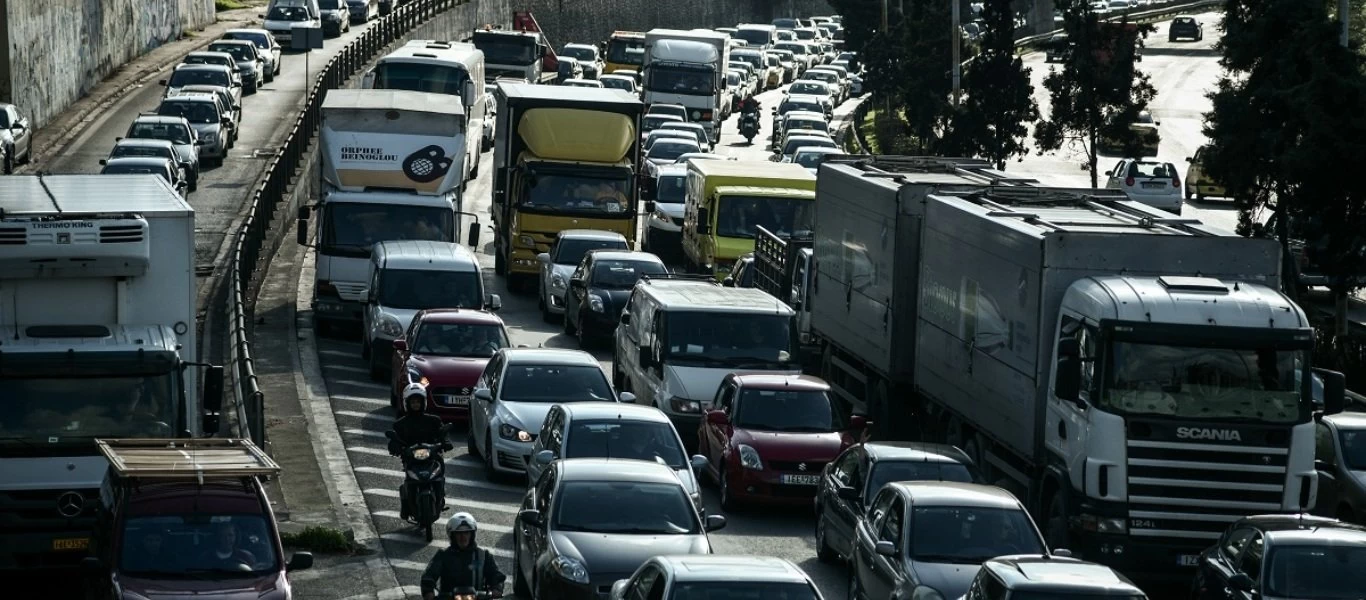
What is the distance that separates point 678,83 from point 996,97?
22.3 metres

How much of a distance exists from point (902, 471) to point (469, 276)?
511 inches

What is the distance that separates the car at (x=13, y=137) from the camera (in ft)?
161

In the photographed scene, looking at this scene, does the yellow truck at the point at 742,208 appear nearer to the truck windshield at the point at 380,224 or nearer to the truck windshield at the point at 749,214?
the truck windshield at the point at 749,214

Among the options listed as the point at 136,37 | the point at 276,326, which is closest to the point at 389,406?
the point at 276,326

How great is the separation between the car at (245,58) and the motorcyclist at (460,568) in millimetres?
53551

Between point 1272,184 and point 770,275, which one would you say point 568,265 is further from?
point 1272,184

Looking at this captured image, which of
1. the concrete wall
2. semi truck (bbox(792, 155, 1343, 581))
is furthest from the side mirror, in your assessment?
the concrete wall

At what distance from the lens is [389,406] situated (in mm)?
30047

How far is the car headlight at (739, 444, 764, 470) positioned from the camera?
78.3 feet

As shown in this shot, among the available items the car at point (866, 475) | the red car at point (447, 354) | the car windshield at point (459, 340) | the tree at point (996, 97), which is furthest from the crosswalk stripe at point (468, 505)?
the tree at point (996, 97)

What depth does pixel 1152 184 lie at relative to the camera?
180ft

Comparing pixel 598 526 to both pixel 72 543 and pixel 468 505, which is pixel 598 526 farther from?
pixel 468 505

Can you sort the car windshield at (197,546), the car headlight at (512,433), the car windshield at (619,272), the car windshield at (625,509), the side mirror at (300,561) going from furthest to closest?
1. the car windshield at (619,272)
2. the car headlight at (512,433)
3. the car windshield at (625,509)
4. the side mirror at (300,561)
5. the car windshield at (197,546)

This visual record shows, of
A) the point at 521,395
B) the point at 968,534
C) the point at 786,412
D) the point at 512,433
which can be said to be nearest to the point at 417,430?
the point at 512,433
